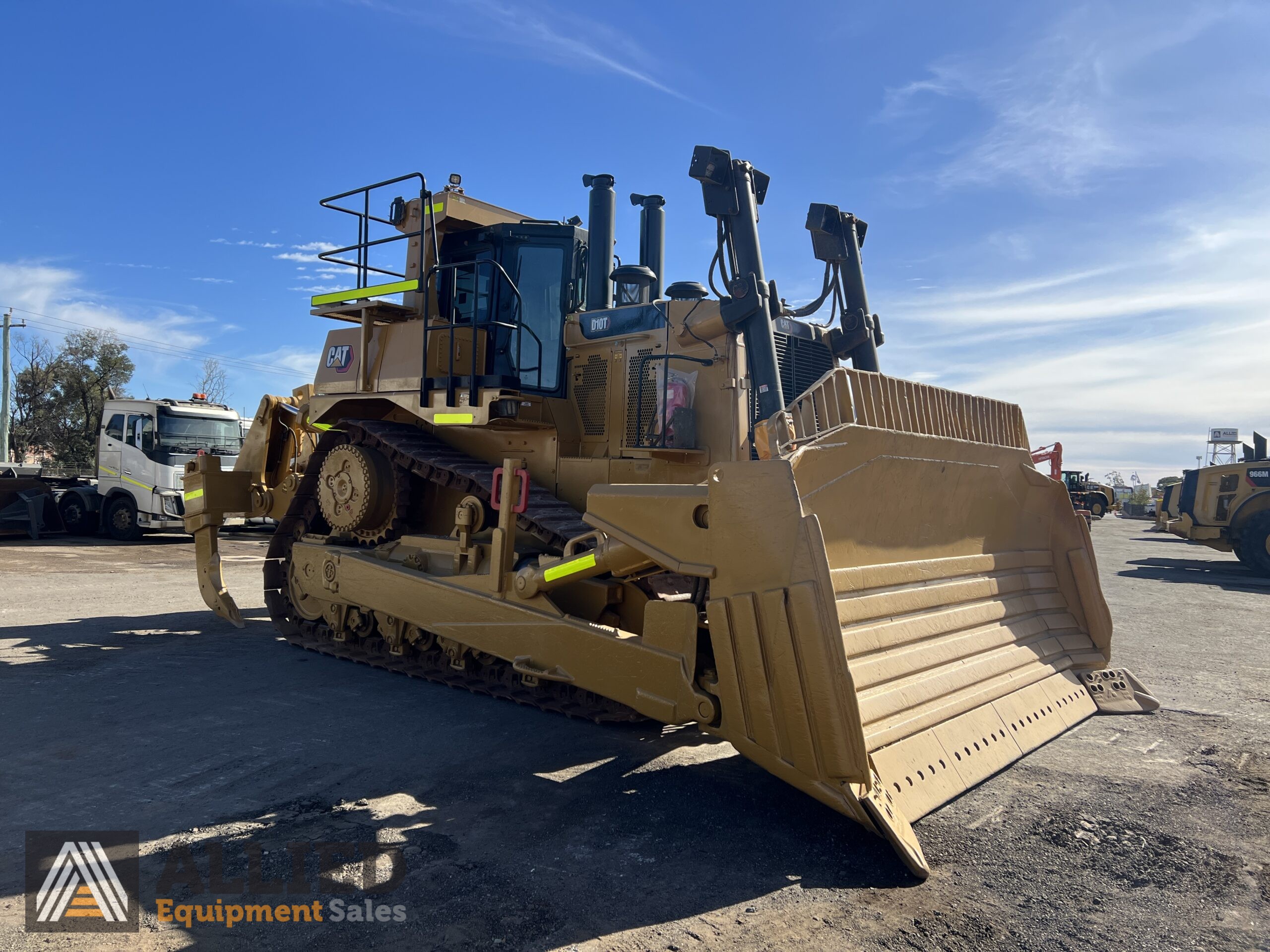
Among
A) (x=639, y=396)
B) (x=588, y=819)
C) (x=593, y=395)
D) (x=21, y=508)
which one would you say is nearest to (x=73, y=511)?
(x=21, y=508)

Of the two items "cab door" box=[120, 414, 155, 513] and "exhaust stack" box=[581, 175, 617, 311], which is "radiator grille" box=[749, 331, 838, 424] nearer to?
"exhaust stack" box=[581, 175, 617, 311]

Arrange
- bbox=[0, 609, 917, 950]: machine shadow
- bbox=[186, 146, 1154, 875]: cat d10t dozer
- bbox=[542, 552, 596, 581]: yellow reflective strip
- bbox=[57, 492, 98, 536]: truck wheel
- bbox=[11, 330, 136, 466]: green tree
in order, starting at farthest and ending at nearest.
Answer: bbox=[11, 330, 136, 466]: green tree < bbox=[57, 492, 98, 536]: truck wheel < bbox=[542, 552, 596, 581]: yellow reflective strip < bbox=[186, 146, 1154, 875]: cat d10t dozer < bbox=[0, 609, 917, 950]: machine shadow

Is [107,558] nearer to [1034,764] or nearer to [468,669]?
[468,669]

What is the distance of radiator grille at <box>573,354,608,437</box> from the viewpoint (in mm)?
6152

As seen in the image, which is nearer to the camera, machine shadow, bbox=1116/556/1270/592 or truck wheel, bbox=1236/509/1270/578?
machine shadow, bbox=1116/556/1270/592

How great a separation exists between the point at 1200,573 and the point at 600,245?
16340 mm

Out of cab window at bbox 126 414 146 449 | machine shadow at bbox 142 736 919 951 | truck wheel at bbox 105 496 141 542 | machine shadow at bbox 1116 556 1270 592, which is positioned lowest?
machine shadow at bbox 142 736 919 951

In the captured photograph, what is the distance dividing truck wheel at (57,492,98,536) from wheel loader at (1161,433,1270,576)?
24852mm

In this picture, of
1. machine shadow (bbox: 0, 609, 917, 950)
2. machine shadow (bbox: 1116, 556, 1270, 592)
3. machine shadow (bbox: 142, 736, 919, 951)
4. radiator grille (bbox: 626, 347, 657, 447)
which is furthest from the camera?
machine shadow (bbox: 1116, 556, 1270, 592)

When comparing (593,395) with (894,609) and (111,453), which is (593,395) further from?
(111,453)

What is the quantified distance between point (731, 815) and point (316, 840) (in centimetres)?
185

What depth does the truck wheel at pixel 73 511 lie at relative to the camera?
18609 millimetres

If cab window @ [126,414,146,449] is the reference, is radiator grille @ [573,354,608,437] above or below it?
below

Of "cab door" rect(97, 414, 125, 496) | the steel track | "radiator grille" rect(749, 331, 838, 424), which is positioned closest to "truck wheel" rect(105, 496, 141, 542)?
"cab door" rect(97, 414, 125, 496)
